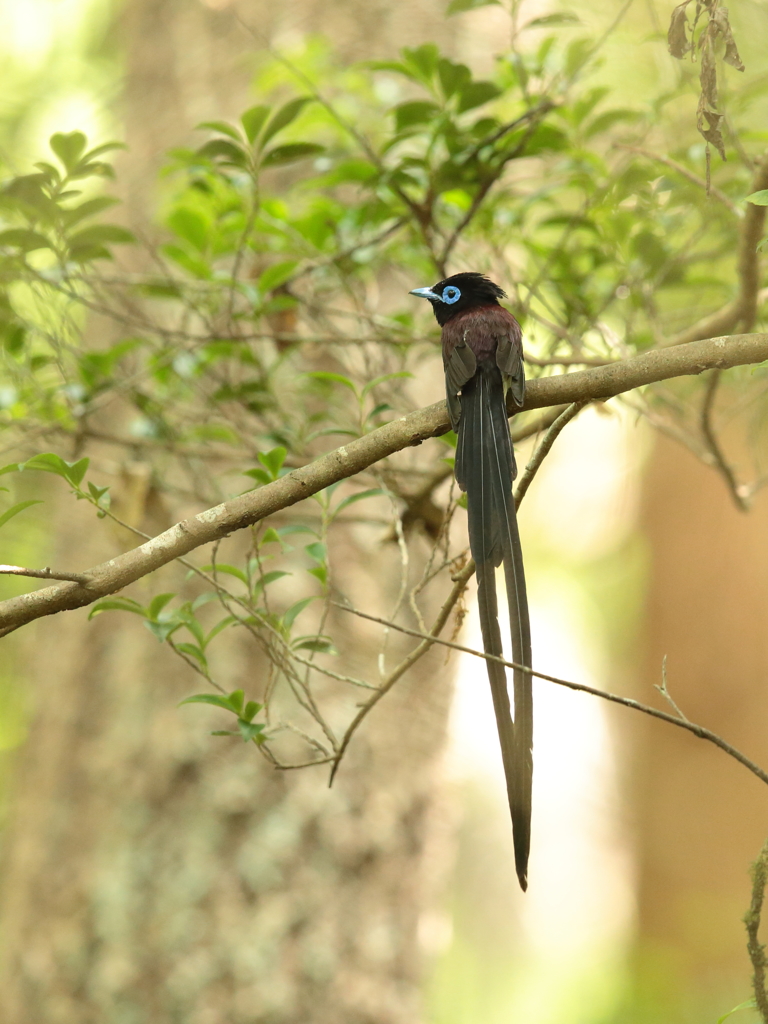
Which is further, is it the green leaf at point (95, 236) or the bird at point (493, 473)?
the green leaf at point (95, 236)

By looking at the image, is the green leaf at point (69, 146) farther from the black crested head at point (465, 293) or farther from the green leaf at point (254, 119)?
the black crested head at point (465, 293)

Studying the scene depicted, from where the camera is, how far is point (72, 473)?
172 centimetres

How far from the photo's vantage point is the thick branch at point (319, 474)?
5.09 feet

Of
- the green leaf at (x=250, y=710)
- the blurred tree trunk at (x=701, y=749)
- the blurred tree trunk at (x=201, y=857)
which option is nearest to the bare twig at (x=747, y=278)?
the green leaf at (x=250, y=710)

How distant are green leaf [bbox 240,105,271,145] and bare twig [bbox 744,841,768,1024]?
2170mm

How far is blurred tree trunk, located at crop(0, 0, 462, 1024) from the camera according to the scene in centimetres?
347

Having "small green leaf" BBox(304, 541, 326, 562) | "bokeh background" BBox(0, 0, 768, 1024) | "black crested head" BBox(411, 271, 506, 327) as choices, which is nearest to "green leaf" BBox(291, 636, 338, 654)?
"small green leaf" BBox(304, 541, 326, 562)

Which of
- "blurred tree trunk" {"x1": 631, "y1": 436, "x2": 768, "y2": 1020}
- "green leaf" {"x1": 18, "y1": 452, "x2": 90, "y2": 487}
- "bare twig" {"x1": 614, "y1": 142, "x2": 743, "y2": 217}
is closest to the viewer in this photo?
"green leaf" {"x1": 18, "y1": 452, "x2": 90, "y2": 487}

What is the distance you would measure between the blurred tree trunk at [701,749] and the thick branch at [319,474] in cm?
516

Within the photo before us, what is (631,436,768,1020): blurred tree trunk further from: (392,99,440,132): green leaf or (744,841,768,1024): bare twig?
(744,841,768,1024): bare twig

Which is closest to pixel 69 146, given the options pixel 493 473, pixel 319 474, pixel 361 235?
pixel 361 235

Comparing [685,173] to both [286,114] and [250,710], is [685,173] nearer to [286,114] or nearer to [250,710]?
[286,114]

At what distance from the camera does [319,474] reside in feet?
5.35

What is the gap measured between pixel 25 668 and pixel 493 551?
4.13m
